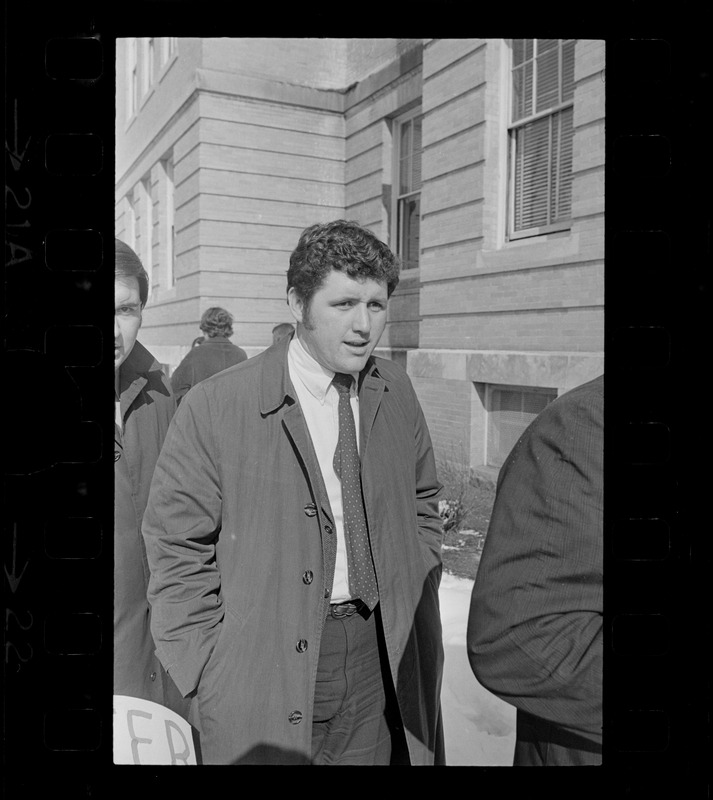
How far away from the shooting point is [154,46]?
166 centimetres

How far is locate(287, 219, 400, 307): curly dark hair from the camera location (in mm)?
1592

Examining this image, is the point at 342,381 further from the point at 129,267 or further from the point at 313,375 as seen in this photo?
the point at 129,267

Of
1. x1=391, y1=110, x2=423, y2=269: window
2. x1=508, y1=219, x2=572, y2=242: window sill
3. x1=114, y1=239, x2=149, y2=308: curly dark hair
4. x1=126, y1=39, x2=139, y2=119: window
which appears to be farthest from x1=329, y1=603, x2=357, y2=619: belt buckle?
x1=126, y1=39, x2=139, y2=119: window

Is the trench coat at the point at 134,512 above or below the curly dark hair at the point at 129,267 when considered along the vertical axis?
below

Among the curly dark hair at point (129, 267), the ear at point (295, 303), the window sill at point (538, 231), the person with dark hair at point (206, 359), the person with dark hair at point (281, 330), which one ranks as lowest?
the person with dark hair at point (206, 359)

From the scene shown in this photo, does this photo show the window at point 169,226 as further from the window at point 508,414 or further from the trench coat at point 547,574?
the trench coat at point 547,574

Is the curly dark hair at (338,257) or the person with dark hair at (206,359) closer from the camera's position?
the curly dark hair at (338,257)

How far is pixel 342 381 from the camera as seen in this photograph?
1.67m

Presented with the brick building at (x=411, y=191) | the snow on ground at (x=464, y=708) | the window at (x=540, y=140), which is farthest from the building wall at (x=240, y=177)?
the snow on ground at (x=464, y=708)

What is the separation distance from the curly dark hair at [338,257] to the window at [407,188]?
34 centimetres

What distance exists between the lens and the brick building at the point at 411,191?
5.71ft
